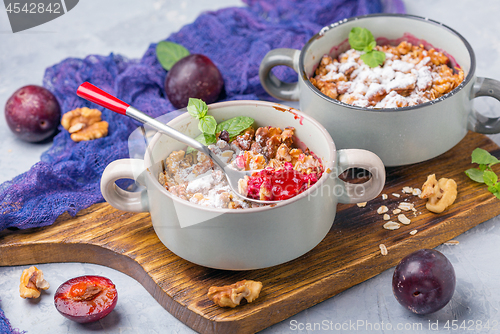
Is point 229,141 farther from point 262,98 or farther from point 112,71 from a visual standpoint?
point 112,71

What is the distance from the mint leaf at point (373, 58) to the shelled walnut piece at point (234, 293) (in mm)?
766

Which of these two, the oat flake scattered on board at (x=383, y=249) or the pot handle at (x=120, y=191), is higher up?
the pot handle at (x=120, y=191)

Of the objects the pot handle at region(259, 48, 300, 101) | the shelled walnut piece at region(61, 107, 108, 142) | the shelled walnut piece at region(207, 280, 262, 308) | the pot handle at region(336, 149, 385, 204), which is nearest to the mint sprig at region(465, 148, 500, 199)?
the pot handle at region(336, 149, 385, 204)

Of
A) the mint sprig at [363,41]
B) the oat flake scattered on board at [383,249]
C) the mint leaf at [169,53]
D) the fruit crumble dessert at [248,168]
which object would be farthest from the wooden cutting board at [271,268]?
the mint leaf at [169,53]

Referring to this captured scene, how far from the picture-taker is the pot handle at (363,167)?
1243mm

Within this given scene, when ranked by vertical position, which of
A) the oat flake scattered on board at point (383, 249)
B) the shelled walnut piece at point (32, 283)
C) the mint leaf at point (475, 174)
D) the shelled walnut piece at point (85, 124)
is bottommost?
the shelled walnut piece at point (32, 283)

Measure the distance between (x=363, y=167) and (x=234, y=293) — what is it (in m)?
0.41

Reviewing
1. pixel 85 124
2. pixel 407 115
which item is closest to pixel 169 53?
pixel 85 124

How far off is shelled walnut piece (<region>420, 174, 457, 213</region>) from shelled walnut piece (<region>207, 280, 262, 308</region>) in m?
0.52

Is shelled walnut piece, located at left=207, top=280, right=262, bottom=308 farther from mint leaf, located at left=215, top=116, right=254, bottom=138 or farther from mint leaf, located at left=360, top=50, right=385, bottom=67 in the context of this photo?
mint leaf, located at left=360, top=50, right=385, bottom=67

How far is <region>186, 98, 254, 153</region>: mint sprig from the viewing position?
1.38 metres

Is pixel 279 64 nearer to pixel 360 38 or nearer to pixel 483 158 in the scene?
pixel 360 38

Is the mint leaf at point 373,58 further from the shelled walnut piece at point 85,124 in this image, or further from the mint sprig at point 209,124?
the shelled walnut piece at point 85,124

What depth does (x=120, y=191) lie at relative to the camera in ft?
4.47
